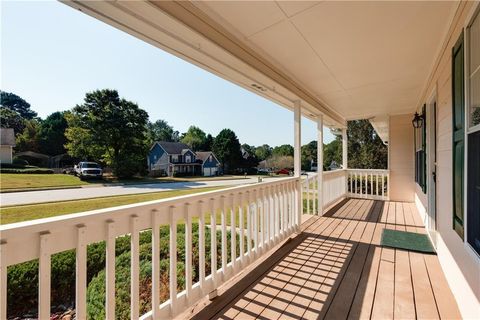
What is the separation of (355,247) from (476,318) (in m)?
1.65


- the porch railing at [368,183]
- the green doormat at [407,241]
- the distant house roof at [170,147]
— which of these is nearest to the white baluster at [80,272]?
the green doormat at [407,241]

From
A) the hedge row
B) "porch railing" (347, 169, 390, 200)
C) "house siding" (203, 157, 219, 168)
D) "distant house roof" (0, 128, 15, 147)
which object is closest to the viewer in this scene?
"distant house roof" (0, 128, 15, 147)

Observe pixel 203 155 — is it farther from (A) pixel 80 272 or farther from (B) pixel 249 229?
(A) pixel 80 272

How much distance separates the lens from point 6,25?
1387 mm

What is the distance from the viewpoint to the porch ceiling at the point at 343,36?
1833 mm

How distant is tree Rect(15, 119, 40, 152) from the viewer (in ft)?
4.90

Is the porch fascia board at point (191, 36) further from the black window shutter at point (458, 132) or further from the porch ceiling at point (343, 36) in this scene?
the black window shutter at point (458, 132)

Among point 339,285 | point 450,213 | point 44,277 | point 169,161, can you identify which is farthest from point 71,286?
point 450,213

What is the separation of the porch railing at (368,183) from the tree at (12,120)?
7.00 metres

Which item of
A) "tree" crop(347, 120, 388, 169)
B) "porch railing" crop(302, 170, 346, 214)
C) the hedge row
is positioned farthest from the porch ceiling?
"tree" crop(347, 120, 388, 169)

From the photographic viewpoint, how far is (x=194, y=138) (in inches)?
371

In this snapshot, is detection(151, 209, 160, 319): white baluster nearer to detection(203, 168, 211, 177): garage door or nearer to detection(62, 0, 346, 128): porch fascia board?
detection(62, 0, 346, 128): porch fascia board

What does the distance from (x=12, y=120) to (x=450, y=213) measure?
141 inches

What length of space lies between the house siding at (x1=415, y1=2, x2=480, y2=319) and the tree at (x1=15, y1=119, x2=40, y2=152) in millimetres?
2958
